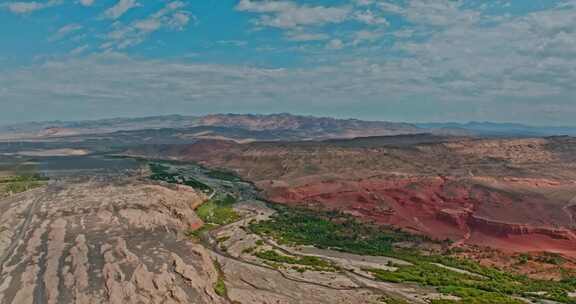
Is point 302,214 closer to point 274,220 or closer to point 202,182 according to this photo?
point 274,220

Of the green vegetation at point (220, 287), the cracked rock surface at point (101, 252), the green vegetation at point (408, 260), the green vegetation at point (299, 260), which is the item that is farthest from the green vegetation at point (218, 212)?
the green vegetation at point (220, 287)

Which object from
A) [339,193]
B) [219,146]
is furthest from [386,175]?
[219,146]

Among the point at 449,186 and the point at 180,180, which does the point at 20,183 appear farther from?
the point at 449,186

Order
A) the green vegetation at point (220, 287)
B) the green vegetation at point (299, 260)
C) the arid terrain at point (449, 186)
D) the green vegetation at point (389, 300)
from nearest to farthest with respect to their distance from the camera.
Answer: the green vegetation at point (220, 287), the green vegetation at point (389, 300), the green vegetation at point (299, 260), the arid terrain at point (449, 186)

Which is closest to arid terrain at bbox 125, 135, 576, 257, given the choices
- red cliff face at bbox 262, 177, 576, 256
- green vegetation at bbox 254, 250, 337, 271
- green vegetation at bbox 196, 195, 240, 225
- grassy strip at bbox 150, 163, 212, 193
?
red cliff face at bbox 262, 177, 576, 256

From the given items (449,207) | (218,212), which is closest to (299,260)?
(218,212)

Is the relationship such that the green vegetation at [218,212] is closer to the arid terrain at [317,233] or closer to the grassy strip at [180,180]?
the arid terrain at [317,233]

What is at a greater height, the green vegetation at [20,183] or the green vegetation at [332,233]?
the green vegetation at [20,183]
